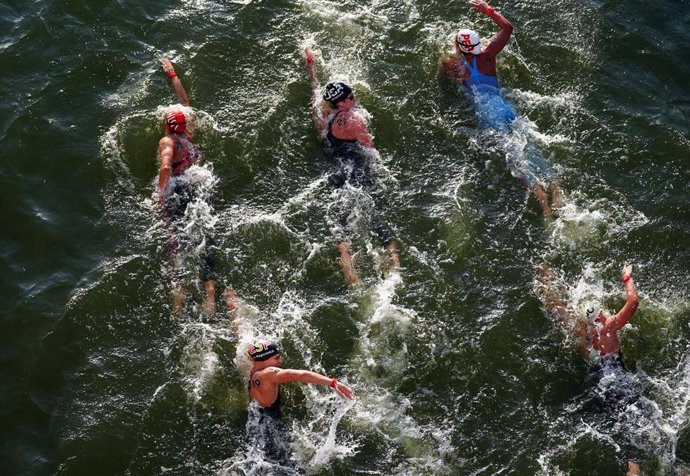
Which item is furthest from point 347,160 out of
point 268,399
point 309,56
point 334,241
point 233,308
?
point 268,399

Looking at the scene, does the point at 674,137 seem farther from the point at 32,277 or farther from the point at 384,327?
the point at 32,277

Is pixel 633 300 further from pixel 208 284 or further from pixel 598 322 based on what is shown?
pixel 208 284

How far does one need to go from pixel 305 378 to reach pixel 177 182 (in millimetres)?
4469

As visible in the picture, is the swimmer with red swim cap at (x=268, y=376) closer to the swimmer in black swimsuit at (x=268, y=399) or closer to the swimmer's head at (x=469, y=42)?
the swimmer in black swimsuit at (x=268, y=399)

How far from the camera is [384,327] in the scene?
1105cm

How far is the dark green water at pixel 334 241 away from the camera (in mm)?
10195

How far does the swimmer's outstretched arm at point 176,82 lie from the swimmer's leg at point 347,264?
4.29 metres

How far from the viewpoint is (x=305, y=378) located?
9.91 m

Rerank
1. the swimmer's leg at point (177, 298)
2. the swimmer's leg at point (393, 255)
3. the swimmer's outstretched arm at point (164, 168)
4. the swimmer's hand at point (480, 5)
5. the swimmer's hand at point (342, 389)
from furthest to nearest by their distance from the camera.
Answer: the swimmer's hand at point (480, 5), the swimmer's outstretched arm at point (164, 168), the swimmer's leg at point (393, 255), the swimmer's leg at point (177, 298), the swimmer's hand at point (342, 389)

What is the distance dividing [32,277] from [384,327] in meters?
5.40

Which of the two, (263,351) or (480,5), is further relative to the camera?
(480,5)

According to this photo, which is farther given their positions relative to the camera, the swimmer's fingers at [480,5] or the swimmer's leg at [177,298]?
the swimmer's fingers at [480,5]

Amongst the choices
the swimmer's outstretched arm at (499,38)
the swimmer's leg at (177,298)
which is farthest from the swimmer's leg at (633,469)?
the swimmer's outstretched arm at (499,38)

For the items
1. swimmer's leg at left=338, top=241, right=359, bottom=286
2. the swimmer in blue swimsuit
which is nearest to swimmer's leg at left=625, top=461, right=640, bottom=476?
swimmer's leg at left=338, top=241, right=359, bottom=286
